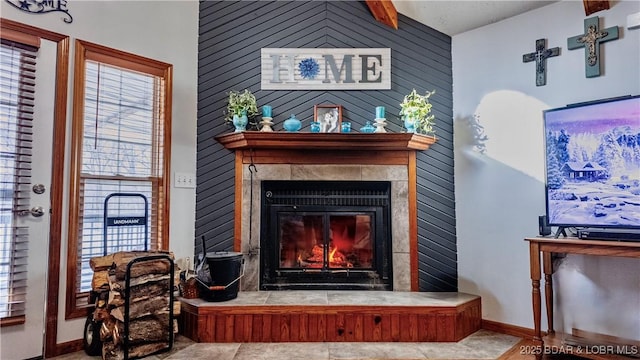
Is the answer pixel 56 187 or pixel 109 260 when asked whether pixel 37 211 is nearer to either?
pixel 56 187

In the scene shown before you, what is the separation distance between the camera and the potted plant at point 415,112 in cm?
311

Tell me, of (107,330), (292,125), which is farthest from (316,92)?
(107,330)

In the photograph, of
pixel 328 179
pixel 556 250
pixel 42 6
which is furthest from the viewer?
pixel 328 179

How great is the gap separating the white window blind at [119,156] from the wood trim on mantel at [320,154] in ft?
1.98

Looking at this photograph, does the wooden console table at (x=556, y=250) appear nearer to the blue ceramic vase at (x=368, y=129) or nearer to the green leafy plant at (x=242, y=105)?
the blue ceramic vase at (x=368, y=129)

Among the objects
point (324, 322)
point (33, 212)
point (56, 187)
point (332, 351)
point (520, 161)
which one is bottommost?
point (332, 351)

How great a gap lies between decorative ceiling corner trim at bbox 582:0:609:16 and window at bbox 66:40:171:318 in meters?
3.29

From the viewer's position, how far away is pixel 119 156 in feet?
9.47

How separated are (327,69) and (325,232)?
150 cm

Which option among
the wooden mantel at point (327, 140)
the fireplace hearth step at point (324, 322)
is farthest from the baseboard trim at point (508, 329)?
the wooden mantel at point (327, 140)

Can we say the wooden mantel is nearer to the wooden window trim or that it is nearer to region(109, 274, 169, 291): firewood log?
region(109, 274, 169, 291): firewood log

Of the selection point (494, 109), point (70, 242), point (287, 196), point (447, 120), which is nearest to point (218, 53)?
point (287, 196)

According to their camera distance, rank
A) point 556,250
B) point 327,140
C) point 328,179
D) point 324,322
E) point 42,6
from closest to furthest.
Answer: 1. point 556,250
2. point 42,6
3. point 324,322
4. point 327,140
5. point 328,179

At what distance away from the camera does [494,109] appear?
309 cm
